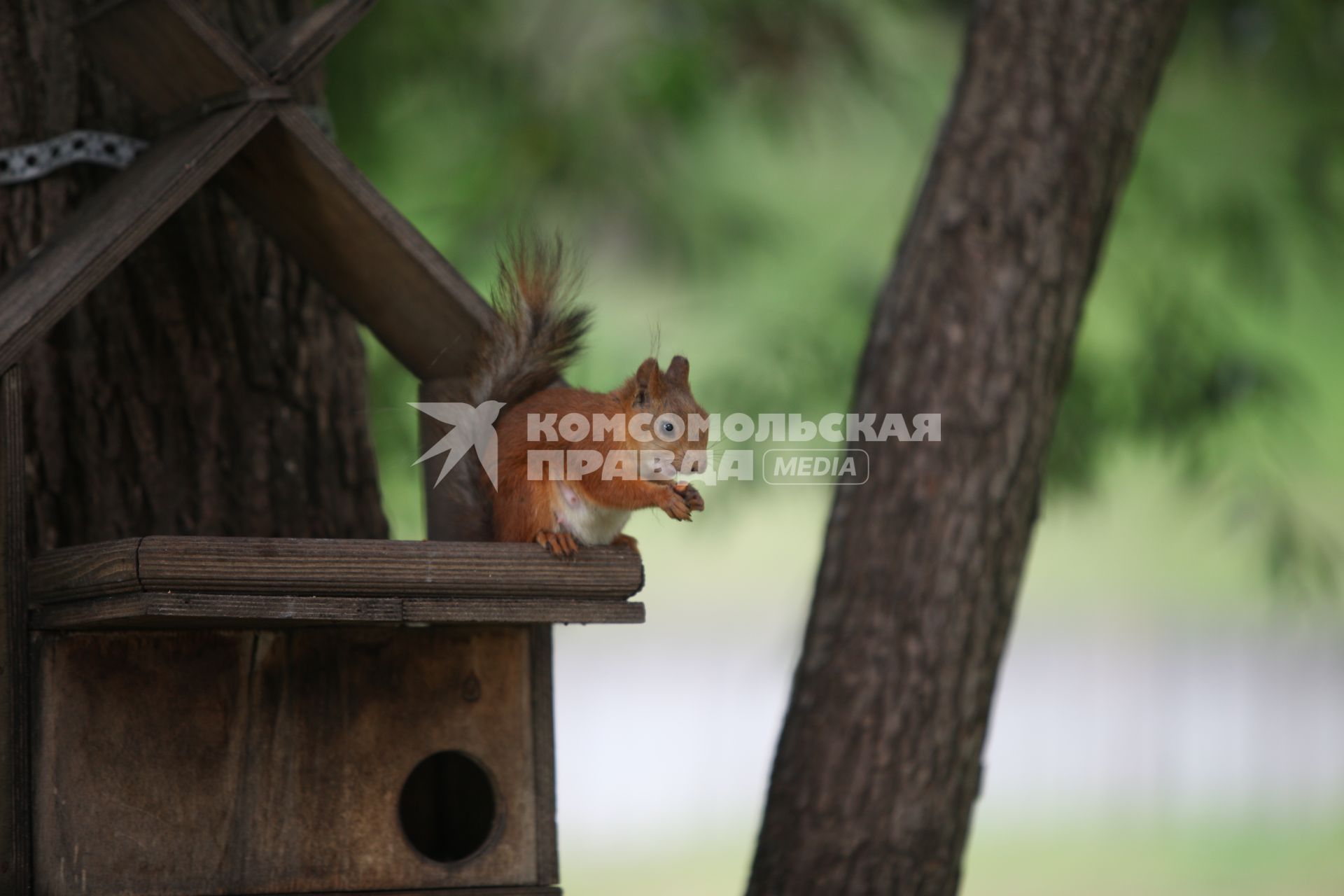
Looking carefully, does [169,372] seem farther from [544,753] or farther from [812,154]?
[812,154]

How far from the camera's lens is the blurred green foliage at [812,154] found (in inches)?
136

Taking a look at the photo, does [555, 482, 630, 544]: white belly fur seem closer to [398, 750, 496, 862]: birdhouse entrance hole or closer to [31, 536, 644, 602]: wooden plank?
[31, 536, 644, 602]: wooden plank

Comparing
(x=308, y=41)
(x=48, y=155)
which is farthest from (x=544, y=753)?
(x=48, y=155)

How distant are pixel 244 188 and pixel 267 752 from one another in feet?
2.39

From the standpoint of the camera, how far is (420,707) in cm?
194

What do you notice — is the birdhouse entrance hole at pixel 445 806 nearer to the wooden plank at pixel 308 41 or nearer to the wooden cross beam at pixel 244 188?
the wooden cross beam at pixel 244 188

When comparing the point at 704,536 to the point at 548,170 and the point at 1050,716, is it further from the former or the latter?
the point at 1050,716

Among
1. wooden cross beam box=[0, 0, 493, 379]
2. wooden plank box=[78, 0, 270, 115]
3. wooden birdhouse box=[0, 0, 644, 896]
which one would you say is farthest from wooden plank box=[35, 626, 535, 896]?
wooden plank box=[78, 0, 270, 115]

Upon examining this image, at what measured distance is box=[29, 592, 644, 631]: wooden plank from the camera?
1.56m

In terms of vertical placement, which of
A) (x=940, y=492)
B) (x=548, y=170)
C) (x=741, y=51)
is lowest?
(x=940, y=492)

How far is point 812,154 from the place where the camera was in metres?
4.20

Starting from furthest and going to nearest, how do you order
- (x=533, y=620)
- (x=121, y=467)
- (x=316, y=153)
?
(x=121, y=467)
(x=316, y=153)
(x=533, y=620)

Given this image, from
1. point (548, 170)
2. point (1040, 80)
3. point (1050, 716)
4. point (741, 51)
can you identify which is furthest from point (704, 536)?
point (1050, 716)

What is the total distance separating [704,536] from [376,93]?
1197 millimetres
